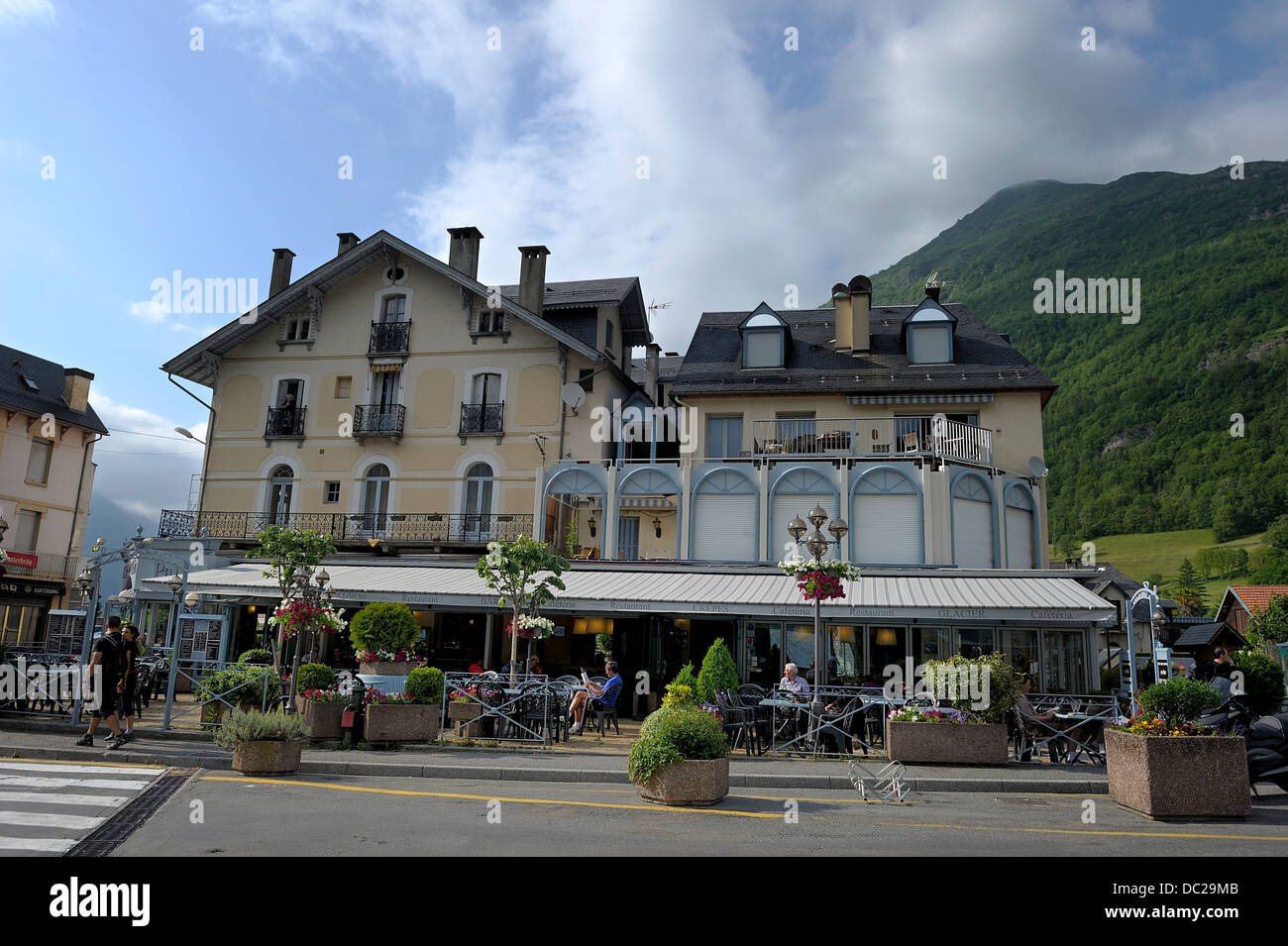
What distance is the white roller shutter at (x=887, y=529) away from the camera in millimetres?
19516

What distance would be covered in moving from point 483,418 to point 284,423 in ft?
19.5

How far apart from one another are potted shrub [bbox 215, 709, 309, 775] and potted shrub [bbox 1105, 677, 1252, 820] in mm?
8719

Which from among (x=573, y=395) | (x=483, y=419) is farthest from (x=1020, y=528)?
(x=483, y=419)

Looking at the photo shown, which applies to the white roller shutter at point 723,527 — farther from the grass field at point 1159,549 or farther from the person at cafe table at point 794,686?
the grass field at point 1159,549

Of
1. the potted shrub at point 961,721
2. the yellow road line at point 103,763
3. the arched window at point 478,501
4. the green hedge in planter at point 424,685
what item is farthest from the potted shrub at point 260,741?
the arched window at point 478,501

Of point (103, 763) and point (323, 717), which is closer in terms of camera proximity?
point (103, 763)

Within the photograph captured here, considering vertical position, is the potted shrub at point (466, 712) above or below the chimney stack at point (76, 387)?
below

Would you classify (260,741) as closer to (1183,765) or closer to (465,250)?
(1183,765)

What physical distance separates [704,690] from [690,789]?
3157 mm

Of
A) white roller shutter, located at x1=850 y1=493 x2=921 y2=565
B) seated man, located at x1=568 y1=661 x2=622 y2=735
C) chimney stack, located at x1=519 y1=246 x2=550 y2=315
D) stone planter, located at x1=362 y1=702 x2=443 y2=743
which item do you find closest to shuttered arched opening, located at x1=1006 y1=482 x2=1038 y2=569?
white roller shutter, located at x1=850 y1=493 x2=921 y2=565

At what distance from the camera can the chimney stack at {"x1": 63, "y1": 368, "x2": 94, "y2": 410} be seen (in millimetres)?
35188

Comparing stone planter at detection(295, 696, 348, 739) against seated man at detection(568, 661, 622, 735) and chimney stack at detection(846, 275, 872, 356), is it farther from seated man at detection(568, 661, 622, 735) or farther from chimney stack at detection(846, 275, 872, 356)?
chimney stack at detection(846, 275, 872, 356)

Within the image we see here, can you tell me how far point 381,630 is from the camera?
13.9 m
